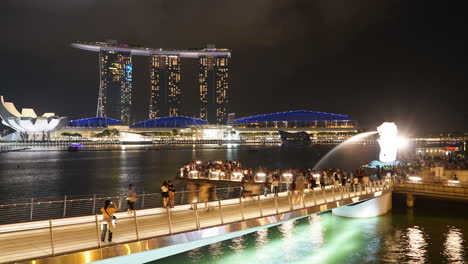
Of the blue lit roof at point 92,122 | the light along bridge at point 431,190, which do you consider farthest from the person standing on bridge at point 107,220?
the blue lit roof at point 92,122

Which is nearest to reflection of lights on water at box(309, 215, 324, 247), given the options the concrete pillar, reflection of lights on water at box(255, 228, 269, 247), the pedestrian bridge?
reflection of lights on water at box(255, 228, 269, 247)

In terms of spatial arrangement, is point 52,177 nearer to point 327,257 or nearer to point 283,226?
point 283,226

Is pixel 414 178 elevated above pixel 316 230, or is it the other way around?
pixel 414 178

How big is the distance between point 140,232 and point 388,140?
106ft

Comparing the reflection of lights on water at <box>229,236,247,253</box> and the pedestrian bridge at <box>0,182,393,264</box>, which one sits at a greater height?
the pedestrian bridge at <box>0,182,393,264</box>

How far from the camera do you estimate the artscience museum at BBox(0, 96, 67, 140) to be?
145538 millimetres

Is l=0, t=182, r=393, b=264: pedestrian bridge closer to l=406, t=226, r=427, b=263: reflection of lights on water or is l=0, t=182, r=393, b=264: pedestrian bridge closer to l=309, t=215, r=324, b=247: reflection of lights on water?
l=309, t=215, r=324, b=247: reflection of lights on water

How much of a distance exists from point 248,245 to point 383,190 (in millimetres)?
10013

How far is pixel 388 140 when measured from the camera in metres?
38.6

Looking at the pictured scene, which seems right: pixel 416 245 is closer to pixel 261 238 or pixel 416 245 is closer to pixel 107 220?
pixel 261 238

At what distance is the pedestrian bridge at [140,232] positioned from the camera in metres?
9.41

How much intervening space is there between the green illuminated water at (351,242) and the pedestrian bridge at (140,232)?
234cm

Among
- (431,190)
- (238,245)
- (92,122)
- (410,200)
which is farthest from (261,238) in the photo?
(92,122)

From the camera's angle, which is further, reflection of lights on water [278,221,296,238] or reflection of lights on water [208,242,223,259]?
reflection of lights on water [278,221,296,238]
